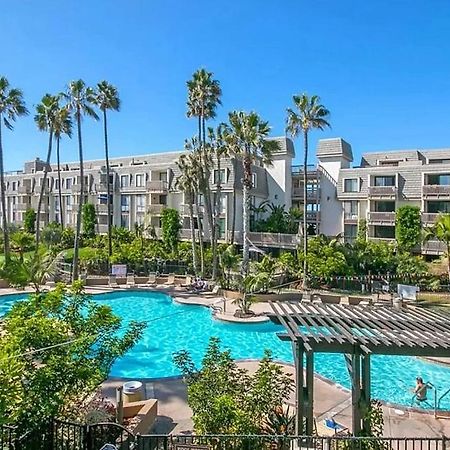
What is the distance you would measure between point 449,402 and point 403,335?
23.4 ft

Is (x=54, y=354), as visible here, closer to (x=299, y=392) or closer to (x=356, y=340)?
(x=299, y=392)

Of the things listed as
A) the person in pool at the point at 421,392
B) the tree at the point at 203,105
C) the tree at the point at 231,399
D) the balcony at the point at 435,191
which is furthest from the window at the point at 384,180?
the tree at the point at 231,399

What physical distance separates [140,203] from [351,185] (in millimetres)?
23189

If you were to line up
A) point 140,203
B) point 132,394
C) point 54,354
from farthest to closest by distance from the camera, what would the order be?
point 140,203 < point 132,394 < point 54,354

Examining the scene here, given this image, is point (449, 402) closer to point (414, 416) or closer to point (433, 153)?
point (414, 416)

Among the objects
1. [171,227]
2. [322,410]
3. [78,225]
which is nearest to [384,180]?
[171,227]

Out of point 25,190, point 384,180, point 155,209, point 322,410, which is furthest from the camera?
point 25,190

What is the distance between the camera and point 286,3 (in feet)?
47.5

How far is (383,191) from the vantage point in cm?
3656

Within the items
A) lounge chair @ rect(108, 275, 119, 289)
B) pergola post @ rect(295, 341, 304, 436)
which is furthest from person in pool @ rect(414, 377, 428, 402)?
lounge chair @ rect(108, 275, 119, 289)

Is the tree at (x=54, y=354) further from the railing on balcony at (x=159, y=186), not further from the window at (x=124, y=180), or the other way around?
the window at (x=124, y=180)

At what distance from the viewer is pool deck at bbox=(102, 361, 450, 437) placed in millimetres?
10023

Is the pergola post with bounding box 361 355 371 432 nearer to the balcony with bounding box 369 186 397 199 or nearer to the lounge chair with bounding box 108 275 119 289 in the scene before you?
the lounge chair with bounding box 108 275 119 289

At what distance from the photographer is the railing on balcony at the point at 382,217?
35.7 meters
